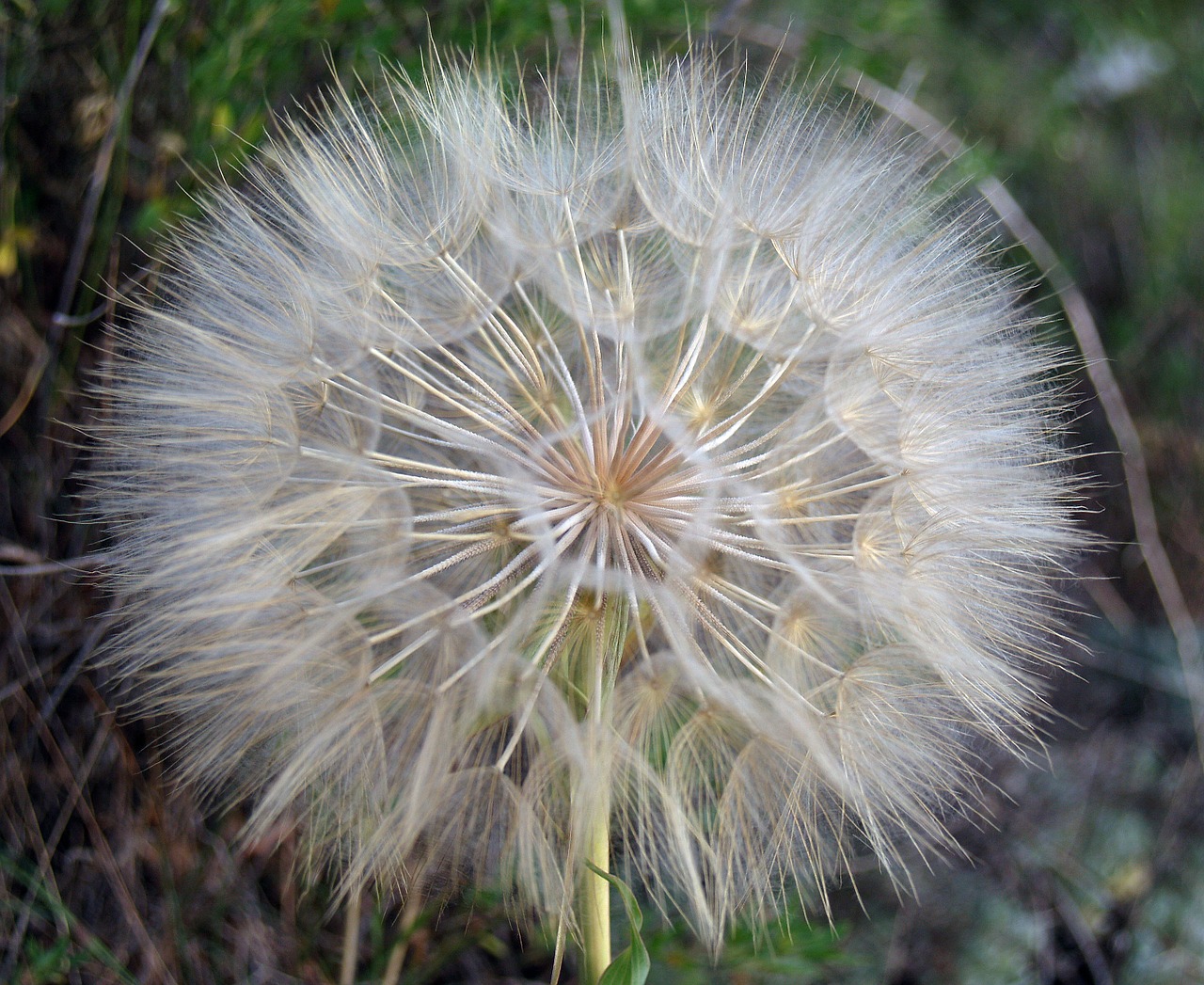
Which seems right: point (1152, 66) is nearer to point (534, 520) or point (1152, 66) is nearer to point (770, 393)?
point (770, 393)

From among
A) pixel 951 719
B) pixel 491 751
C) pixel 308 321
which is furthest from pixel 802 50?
pixel 491 751

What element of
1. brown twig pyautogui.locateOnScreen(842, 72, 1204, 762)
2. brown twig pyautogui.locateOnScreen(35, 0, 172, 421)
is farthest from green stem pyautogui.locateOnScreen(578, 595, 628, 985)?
brown twig pyautogui.locateOnScreen(842, 72, 1204, 762)

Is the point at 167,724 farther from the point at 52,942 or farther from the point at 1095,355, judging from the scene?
the point at 1095,355

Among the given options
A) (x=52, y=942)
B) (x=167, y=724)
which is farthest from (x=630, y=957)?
(x=52, y=942)

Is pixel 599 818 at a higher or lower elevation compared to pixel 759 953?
higher

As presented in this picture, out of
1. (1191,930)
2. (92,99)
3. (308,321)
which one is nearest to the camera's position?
(308,321)

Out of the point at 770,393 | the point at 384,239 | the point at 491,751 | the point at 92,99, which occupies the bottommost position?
the point at 491,751
